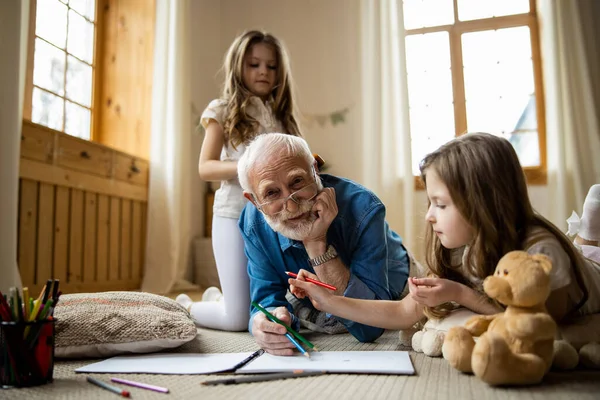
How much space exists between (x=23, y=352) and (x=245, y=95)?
1.30 m

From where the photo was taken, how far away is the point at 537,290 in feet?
2.80

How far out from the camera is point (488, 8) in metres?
4.18

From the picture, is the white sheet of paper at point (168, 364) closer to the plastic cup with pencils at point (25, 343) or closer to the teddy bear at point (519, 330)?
the plastic cup with pencils at point (25, 343)

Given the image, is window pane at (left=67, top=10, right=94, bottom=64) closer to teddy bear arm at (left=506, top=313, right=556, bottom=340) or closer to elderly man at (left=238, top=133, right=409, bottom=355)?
elderly man at (left=238, top=133, right=409, bottom=355)

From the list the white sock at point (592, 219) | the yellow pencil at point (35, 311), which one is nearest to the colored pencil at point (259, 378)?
the yellow pencil at point (35, 311)

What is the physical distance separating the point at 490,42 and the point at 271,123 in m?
2.86

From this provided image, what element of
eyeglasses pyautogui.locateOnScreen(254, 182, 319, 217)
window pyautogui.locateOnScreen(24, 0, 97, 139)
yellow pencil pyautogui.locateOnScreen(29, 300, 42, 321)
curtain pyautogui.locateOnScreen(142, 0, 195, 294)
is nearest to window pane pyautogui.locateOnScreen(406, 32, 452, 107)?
curtain pyautogui.locateOnScreen(142, 0, 195, 294)

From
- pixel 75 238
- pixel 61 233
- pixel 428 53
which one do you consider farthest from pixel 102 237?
pixel 428 53

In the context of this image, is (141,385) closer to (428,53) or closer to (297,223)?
(297,223)

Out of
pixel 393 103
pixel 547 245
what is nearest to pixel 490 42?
pixel 393 103

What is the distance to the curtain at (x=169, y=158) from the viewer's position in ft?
12.3

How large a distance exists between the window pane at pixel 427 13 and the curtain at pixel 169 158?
182cm

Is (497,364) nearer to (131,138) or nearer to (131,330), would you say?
(131,330)

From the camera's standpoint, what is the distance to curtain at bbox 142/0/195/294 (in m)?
3.76
